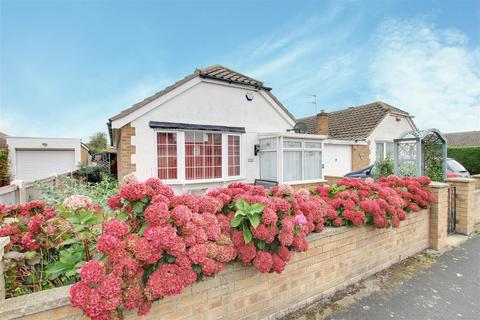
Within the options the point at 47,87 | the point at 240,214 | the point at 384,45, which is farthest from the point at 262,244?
the point at 47,87

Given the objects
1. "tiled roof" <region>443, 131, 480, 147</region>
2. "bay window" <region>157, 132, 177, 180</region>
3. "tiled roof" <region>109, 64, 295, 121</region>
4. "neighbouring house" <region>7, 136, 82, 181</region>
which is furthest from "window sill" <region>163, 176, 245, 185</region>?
"tiled roof" <region>443, 131, 480, 147</region>

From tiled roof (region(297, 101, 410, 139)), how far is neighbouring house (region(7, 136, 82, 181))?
57.5 ft

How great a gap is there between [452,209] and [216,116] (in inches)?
289

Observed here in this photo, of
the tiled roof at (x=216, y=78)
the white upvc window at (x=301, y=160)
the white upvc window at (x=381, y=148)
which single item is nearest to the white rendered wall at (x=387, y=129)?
the white upvc window at (x=381, y=148)

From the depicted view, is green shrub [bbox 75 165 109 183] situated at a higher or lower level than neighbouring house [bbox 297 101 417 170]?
lower

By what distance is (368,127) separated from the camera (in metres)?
14.8

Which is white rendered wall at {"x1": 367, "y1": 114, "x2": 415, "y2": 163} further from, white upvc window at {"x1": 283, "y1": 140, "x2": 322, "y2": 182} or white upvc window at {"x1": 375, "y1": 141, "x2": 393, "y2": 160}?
white upvc window at {"x1": 283, "y1": 140, "x2": 322, "y2": 182}

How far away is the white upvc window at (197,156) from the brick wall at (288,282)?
235 inches

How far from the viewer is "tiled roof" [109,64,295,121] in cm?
718

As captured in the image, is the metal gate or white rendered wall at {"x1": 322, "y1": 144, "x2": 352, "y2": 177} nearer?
the metal gate

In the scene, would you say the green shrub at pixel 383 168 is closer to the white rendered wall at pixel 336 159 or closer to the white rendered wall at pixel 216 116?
the white rendered wall at pixel 336 159

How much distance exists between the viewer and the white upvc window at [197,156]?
7.71 meters

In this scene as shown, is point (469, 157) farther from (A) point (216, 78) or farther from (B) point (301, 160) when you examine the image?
(A) point (216, 78)

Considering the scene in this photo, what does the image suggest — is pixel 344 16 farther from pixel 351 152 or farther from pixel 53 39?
pixel 351 152
